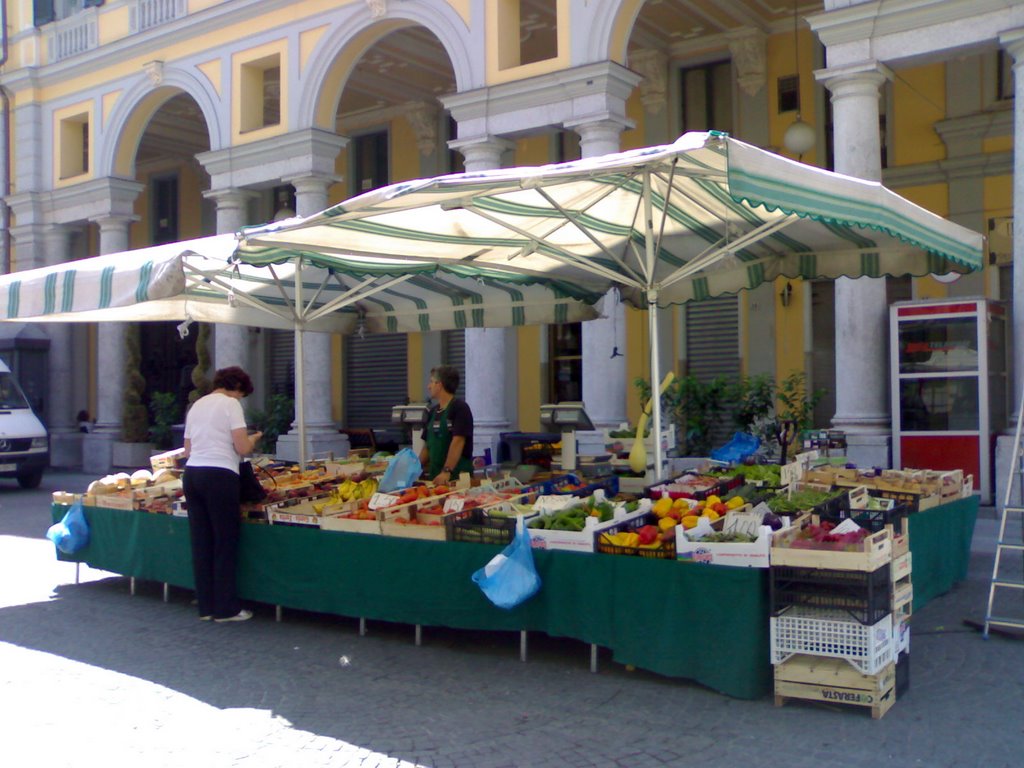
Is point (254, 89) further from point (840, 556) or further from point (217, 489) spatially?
point (840, 556)

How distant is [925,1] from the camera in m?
9.66

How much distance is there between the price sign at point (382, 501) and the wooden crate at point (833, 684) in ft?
9.72

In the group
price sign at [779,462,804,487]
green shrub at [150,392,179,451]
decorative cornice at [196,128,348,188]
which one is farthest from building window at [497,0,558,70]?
green shrub at [150,392,179,451]

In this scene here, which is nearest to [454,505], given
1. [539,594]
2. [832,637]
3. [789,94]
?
[539,594]

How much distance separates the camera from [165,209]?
74.4ft

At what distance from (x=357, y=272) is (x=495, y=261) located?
3.92 ft

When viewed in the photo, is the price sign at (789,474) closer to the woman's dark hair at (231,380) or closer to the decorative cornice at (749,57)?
the woman's dark hair at (231,380)

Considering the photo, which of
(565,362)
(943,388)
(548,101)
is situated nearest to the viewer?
(943,388)

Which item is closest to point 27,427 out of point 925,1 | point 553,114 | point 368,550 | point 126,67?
point 126,67

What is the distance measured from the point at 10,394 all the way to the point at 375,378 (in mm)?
6407

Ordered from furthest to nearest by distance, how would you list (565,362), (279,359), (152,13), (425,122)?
1. (279,359)
2. (425,122)
3. (152,13)
4. (565,362)

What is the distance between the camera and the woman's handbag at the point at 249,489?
7125 mm

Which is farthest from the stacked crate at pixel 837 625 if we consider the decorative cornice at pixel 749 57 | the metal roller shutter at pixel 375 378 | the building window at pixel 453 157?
the building window at pixel 453 157

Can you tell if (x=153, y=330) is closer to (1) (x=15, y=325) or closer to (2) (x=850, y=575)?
(1) (x=15, y=325)
